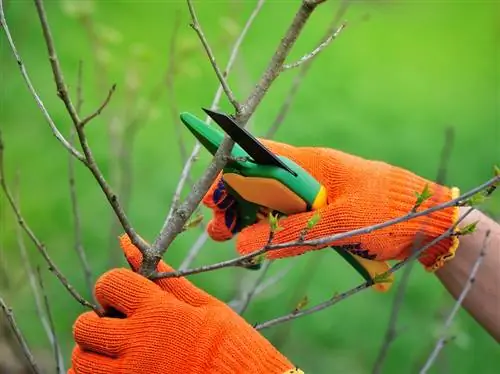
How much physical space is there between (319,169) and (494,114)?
9.45 ft

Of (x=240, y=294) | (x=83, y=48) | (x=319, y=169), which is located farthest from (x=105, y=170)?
(x=319, y=169)

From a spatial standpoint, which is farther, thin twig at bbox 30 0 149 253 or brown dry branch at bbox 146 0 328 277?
brown dry branch at bbox 146 0 328 277

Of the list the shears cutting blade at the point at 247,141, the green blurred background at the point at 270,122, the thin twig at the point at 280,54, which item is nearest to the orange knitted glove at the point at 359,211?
the shears cutting blade at the point at 247,141

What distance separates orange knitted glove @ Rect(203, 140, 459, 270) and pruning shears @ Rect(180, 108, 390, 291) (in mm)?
29

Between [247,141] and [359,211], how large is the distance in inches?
10.1

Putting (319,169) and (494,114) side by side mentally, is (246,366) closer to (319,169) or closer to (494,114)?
(319,169)

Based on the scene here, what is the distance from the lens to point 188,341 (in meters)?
0.99

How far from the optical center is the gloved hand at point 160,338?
0.98 meters

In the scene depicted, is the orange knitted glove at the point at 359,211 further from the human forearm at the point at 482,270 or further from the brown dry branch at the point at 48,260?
the brown dry branch at the point at 48,260

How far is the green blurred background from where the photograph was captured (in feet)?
8.20

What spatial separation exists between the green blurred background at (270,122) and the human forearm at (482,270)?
0.74 meters

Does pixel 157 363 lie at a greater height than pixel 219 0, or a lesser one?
lesser

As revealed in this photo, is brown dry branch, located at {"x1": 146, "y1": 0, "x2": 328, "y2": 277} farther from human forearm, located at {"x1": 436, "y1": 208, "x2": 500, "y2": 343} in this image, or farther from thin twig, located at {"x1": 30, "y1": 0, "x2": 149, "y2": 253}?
human forearm, located at {"x1": 436, "y1": 208, "x2": 500, "y2": 343}

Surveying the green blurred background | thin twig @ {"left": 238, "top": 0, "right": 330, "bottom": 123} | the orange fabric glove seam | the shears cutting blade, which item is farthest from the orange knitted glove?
the green blurred background
